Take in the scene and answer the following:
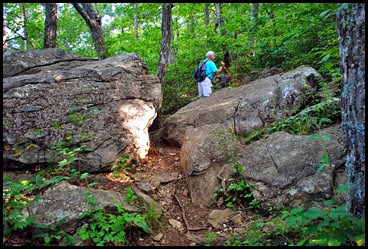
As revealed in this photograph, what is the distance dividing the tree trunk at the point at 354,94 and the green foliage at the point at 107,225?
3195 mm

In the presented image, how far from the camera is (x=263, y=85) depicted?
27.0 ft

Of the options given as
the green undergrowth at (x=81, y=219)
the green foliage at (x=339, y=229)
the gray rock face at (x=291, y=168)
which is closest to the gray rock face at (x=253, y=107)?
the gray rock face at (x=291, y=168)

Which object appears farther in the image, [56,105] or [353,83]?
[56,105]

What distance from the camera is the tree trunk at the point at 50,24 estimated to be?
9977mm

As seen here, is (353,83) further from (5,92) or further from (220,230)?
(5,92)

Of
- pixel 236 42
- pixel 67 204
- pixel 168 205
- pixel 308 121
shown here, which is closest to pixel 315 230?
pixel 168 205

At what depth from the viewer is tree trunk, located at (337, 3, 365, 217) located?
121 inches

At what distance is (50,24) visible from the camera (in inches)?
396

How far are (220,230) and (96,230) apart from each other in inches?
85.9

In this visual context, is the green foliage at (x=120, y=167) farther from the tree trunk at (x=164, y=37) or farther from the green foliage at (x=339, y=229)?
the tree trunk at (x=164, y=37)

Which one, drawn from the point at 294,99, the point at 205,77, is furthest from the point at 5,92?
the point at 294,99

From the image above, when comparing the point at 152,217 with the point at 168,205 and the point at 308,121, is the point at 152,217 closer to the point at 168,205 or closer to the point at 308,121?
the point at 168,205

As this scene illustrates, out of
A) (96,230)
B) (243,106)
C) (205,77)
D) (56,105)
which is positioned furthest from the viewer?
(205,77)

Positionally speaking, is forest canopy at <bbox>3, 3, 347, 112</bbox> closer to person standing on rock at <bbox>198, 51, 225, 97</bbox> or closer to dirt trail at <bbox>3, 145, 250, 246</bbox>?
person standing on rock at <bbox>198, 51, 225, 97</bbox>
